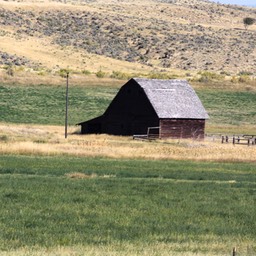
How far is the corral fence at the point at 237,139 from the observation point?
63.3 metres

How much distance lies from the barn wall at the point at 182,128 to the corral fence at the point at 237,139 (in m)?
1.06

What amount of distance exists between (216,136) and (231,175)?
34.0 m

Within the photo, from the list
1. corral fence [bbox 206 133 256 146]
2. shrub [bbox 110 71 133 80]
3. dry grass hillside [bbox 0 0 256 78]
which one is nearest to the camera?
corral fence [bbox 206 133 256 146]

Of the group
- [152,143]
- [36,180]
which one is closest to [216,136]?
[152,143]

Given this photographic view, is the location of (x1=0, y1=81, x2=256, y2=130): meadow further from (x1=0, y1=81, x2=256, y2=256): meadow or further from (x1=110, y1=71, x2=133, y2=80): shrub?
(x1=0, y1=81, x2=256, y2=256): meadow

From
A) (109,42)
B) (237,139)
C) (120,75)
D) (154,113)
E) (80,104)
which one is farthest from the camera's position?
(109,42)

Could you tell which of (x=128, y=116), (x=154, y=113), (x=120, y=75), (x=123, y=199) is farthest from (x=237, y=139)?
(x=120, y=75)

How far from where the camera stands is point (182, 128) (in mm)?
73812

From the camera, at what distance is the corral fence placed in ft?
208

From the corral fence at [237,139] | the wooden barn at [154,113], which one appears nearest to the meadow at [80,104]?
the wooden barn at [154,113]

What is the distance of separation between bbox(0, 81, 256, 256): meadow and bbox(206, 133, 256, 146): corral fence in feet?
16.5

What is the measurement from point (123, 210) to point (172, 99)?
48.5 meters

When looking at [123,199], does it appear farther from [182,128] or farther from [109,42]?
[109,42]

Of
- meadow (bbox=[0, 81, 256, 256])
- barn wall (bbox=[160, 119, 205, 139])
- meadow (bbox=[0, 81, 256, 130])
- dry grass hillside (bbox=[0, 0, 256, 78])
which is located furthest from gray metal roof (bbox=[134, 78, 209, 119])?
dry grass hillside (bbox=[0, 0, 256, 78])
